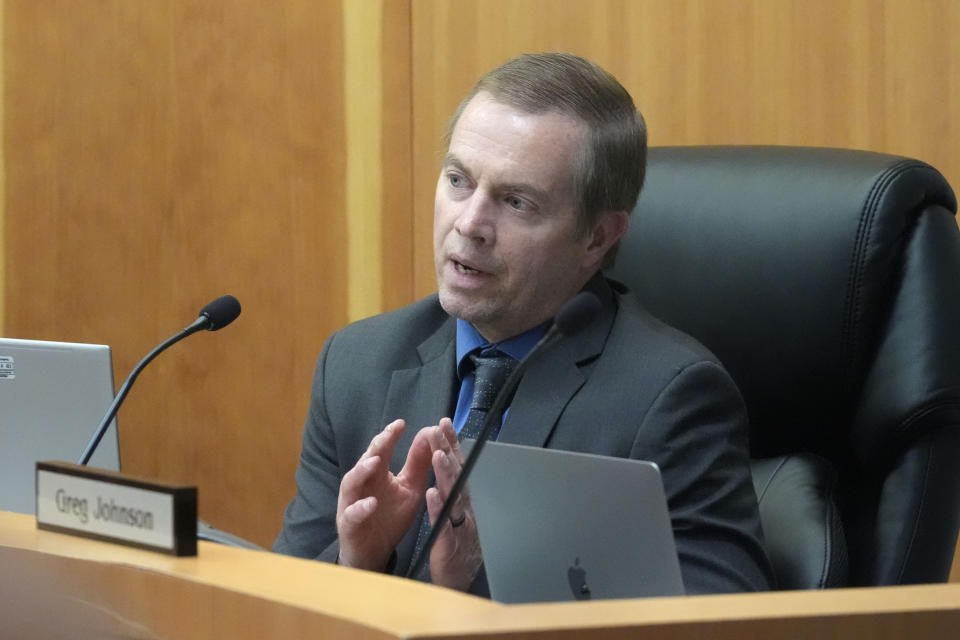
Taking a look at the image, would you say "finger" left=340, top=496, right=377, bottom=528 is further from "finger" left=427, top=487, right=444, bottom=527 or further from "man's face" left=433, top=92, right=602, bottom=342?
"man's face" left=433, top=92, right=602, bottom=342

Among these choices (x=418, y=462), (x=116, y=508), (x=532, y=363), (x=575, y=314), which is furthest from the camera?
(x=532, y=363)

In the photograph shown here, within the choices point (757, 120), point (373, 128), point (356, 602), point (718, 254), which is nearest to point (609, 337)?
point (718, 254)

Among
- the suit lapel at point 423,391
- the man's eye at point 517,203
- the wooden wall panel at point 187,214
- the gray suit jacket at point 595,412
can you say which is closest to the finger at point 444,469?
the gray suit jacket at point 595,412

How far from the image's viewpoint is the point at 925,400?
1690mm

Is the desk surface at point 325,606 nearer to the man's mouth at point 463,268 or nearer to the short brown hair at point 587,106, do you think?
the man's mouth at point 463,268

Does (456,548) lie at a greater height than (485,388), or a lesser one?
lesser

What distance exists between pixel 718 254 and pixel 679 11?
937 mm

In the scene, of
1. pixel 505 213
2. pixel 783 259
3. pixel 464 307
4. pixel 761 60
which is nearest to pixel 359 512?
pixel 464 307

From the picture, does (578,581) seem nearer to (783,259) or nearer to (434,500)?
(434,500)

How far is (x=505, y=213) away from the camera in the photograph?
186cm

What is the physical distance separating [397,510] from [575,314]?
0.48 m

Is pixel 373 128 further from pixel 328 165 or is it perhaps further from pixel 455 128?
pixel 455 128

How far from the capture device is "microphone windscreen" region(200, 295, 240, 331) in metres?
1.70

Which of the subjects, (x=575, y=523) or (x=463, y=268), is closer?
(x=575, y=523)
